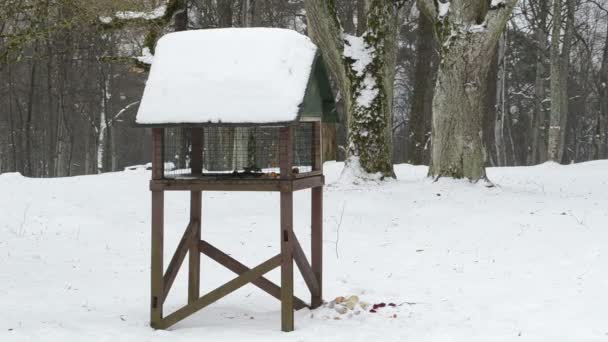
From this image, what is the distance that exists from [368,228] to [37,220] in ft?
16.3

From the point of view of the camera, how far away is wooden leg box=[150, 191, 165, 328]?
6.16m

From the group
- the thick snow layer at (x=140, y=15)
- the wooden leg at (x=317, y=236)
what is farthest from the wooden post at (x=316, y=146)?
the thick snow layer at (x=140, y=15)

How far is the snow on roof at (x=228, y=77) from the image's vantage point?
18.8 feet

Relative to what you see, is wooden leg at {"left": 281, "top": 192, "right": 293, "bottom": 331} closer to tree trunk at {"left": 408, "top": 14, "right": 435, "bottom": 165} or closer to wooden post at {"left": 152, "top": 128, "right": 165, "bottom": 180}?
wooden post at {"left": 152, "top": 128, "right": 165, "bottom": 180}

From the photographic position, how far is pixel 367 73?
14047 millimetres

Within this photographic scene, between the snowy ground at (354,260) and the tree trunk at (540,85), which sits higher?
the tree trunk at (540,85)

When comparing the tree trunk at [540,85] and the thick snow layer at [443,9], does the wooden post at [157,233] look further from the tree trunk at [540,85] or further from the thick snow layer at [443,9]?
the tree trunk at [540,85]

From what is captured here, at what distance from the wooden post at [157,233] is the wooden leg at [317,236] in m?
1.44

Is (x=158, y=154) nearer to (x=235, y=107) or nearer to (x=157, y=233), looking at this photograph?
(x=157, y=233)

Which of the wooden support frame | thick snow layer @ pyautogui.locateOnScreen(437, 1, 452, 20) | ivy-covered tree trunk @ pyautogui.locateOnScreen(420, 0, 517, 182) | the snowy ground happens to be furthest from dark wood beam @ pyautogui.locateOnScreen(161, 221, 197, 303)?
thick snow layer @ pyautogui.locateOnScreen(437, 1, 452, 20)

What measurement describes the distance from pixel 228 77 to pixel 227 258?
177 centimetres

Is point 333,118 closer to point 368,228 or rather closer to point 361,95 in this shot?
point 368,228

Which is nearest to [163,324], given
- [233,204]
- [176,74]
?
[176,74]

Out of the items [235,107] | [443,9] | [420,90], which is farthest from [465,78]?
[235,107]
